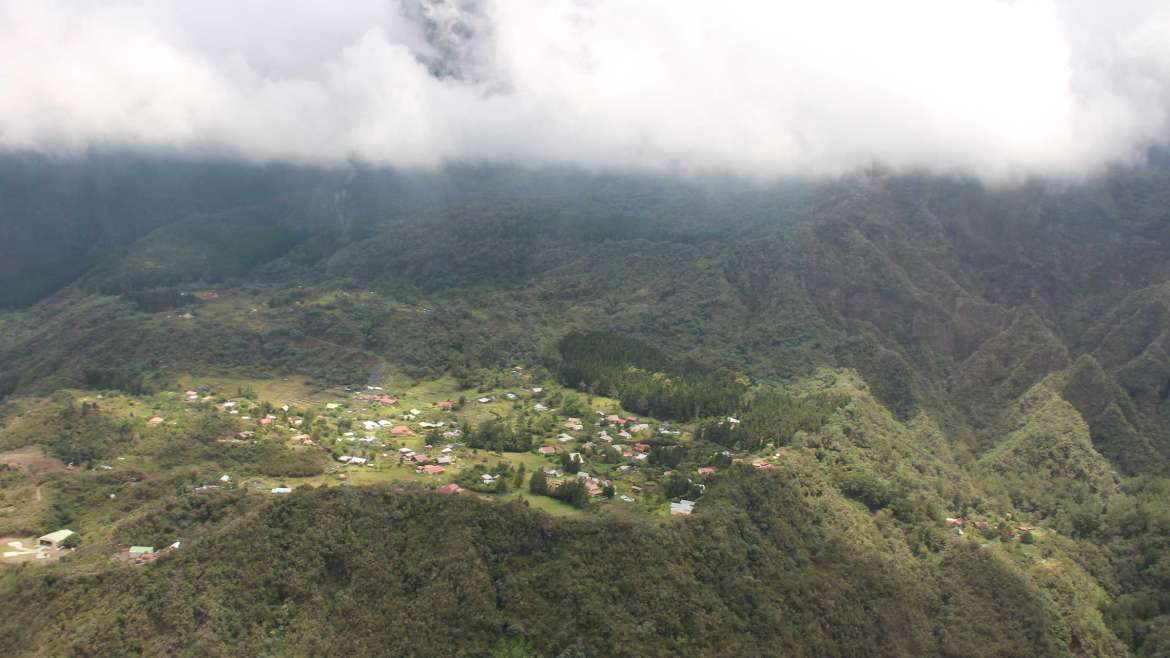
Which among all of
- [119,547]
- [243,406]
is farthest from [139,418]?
[119,547]

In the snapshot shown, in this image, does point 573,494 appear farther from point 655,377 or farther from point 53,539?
point 53,539

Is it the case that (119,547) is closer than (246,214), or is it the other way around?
(119,547)

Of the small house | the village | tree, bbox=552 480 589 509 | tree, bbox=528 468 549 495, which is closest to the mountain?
the village

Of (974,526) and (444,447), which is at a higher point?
(444,447)

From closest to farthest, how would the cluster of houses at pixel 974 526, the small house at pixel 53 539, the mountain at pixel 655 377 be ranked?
the mountain at pixel 655 377, the small house at pixel 53 539, the cluster of houses at pixel 974 526

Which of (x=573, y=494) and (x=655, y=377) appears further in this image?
(x=655, y=377)

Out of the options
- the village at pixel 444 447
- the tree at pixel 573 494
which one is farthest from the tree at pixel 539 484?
the tree at pixel 573 494

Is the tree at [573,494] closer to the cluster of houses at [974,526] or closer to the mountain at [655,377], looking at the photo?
the mountain at [655,377]

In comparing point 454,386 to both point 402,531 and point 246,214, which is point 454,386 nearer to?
point 402,531

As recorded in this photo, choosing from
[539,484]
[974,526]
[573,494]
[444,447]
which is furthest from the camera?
[444,447]

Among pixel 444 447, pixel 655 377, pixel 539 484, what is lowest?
pixel 444 447

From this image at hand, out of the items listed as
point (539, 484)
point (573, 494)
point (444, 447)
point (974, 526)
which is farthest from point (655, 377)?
point (974, 526)
